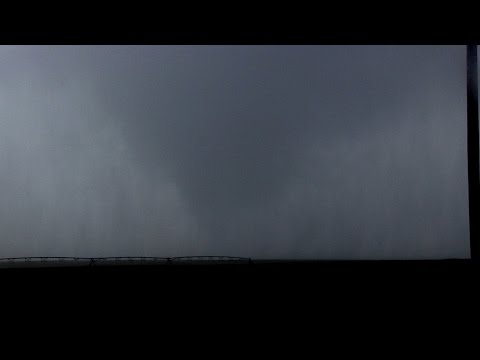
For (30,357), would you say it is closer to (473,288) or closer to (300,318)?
(300,318)

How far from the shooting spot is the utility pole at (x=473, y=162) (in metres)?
3.28

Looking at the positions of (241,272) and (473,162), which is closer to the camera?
(241,272)

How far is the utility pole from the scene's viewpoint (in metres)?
3.28

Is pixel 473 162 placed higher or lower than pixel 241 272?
higher

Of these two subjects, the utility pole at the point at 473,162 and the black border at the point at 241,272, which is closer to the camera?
the black border at the point at 241,272

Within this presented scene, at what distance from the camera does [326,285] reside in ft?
9.35

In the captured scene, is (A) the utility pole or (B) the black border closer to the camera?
(B) the black border

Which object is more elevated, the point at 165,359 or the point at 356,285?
the point at 356,285

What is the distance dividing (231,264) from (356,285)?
82 cm

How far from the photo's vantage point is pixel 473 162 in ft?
11.0
